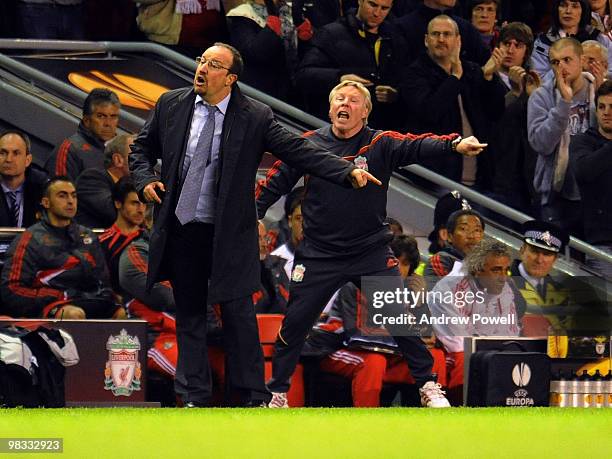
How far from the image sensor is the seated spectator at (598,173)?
12.3 meters

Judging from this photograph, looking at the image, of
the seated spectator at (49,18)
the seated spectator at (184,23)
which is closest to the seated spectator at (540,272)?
the seated spectator at (184,23)

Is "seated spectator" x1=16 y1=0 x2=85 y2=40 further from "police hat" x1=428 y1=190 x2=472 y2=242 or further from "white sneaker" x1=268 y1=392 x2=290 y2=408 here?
"white sneaker" x1=268 y1=392 x2=290 y2=408

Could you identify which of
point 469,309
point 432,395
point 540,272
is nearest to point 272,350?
point 432,395

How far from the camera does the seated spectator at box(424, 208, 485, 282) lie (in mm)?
11016

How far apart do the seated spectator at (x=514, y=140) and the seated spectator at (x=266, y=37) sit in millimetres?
1464

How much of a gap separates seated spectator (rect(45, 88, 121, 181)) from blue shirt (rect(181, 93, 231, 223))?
225 centimetres

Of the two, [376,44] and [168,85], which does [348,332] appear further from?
[168,85]

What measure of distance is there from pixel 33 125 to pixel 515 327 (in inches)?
156

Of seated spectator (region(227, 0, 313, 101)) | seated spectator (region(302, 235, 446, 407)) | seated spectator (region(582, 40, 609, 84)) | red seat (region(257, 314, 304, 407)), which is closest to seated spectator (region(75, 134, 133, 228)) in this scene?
red seat (region(257, 314, 304, 407))

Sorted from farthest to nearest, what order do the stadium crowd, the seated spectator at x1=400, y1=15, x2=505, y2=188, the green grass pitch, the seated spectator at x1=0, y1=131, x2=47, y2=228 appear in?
the seated spectator at x1=400, y1=15, x2=505, y2=188 < the seated spectator at x1=0, y1=131, x2=47, y2=228 < the stadium crowd < the green grass pitch

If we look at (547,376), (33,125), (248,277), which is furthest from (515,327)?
(33,125)

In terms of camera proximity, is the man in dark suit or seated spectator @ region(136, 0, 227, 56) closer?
the man in dark suit

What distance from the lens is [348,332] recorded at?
10.4m

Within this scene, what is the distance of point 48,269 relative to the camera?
34.3ft
